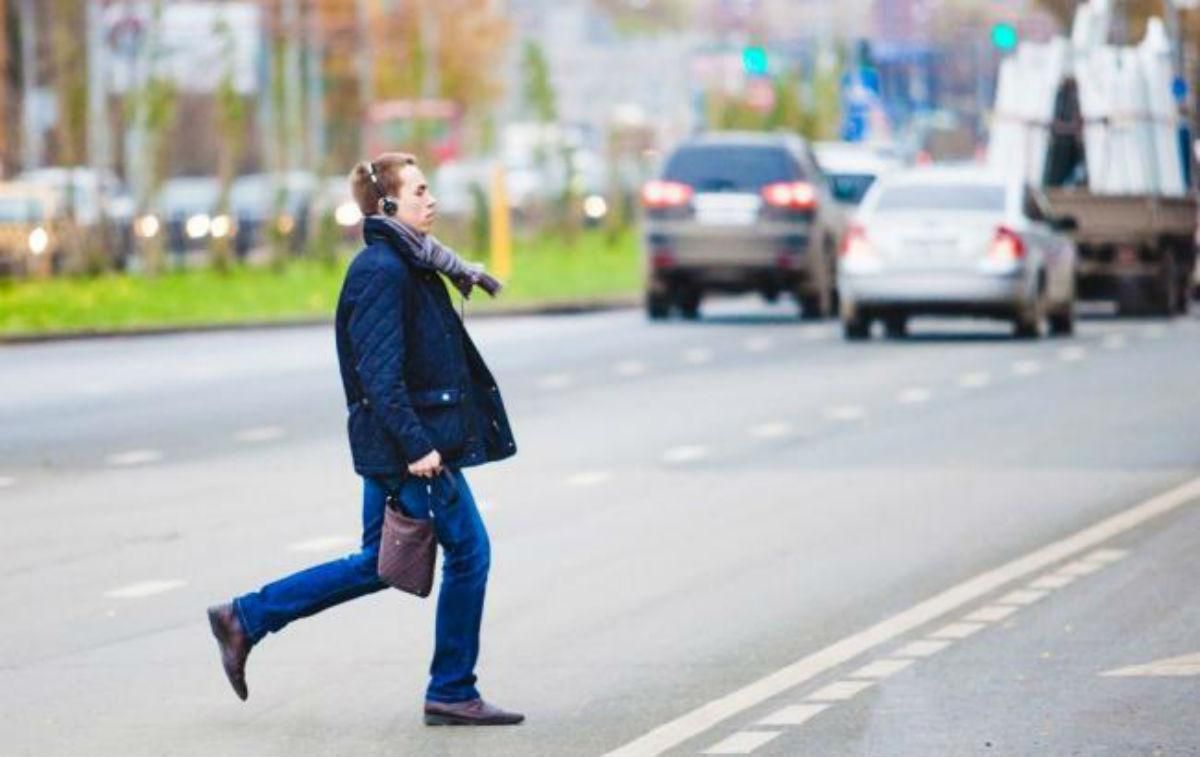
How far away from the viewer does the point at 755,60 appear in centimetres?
6356

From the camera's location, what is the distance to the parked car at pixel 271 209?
58.1 meters

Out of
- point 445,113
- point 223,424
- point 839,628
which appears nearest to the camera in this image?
point 839,628

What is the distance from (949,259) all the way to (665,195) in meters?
6.06

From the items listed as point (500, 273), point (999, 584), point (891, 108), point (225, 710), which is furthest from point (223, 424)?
point (891, 108)

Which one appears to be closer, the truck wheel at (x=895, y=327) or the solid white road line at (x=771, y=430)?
the solid white road line at (x=771, y=430)

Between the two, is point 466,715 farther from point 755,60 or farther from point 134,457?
point 755,60

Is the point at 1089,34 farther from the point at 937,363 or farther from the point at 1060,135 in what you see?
the point at 937,363

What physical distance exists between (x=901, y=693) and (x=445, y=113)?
78080 millimetres

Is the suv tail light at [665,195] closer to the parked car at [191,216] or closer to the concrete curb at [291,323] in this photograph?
the concrete curb at [291,323]

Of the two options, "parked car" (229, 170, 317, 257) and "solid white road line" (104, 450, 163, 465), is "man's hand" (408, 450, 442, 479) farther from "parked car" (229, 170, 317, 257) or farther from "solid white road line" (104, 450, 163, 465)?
"parked car" (229, 170, 317, 257)

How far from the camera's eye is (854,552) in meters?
16.1

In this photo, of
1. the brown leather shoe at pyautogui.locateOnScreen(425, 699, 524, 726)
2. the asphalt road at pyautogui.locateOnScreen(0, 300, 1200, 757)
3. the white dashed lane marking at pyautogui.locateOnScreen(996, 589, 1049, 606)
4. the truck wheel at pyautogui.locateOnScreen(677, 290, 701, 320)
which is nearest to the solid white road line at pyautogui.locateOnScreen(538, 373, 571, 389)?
Result: the asphalt road at pyautogui.locateOnScreen(0, 300, 1200, 757)

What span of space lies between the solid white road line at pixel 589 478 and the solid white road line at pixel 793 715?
8.39m

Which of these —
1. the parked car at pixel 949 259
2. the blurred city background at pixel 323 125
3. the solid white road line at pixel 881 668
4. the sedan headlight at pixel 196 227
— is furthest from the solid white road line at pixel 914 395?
the sedan headlight at pixel 196 227
